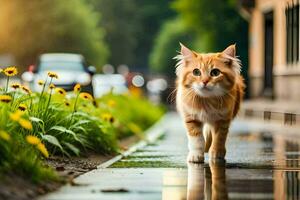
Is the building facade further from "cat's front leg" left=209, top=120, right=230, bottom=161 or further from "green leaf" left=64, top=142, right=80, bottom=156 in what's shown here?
"green leaf" left=64, top=142, right=80, bottom=156

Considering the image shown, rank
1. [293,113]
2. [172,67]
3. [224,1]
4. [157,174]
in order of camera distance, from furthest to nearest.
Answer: [172,67], [224,1], [293,113], [157,174]

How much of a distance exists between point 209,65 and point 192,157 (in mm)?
1415

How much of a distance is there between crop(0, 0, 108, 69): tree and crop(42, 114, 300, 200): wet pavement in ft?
202

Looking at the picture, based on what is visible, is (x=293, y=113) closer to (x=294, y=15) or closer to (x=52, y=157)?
(x=294, y=15)

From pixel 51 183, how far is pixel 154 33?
108781mm

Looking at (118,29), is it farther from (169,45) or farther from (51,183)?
(51,183)

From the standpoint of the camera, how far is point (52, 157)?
12.5 m

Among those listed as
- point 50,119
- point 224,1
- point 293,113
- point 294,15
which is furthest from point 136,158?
point 224,1

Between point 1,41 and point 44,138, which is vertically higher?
point 1,41

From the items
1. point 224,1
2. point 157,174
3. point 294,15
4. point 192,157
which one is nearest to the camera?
point 157,174

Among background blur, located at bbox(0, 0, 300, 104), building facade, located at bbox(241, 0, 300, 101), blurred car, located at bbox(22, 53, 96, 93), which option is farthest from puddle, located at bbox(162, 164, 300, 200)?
building facade, located at bbox(241, 0, 300, 101)

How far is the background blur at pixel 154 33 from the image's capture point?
1412 inches

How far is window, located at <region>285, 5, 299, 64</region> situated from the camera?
31.6 metres

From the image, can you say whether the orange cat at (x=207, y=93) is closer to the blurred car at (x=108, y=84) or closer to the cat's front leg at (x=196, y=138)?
the cat's front leg at (x=196, y=138)
